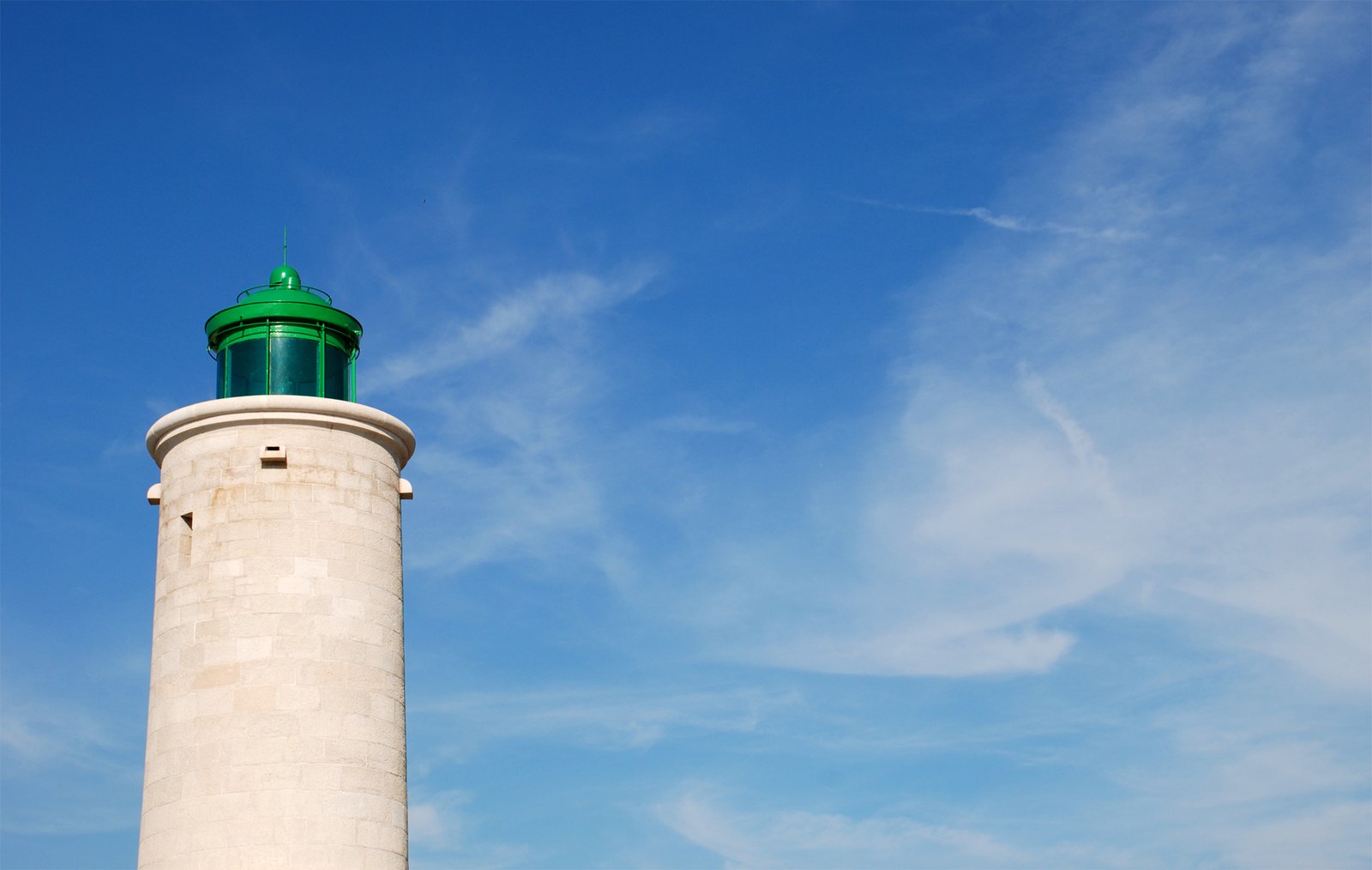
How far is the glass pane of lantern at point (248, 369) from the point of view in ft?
72.2

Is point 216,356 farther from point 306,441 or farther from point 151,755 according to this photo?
point 151,755

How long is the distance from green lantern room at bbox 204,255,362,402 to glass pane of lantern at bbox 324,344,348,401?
0.04ft

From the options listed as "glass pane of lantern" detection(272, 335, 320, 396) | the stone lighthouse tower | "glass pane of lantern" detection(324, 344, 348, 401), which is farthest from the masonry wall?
"glass pane of lantern" detection(324, 344, 348, 401)

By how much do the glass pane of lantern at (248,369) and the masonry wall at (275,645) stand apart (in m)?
0.68

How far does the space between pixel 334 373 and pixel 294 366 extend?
25.0 inches

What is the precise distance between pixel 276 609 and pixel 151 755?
2.36 meters

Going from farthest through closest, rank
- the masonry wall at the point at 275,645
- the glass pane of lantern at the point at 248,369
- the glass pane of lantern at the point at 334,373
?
the glass pane of lantern at the point at 334,373 → the glass pane of lantern at the point at 248,369 → the masonry wall at the point at 275,645

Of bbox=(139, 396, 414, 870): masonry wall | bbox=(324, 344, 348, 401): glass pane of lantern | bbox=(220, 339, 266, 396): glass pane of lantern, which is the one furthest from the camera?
bbox=(324, 344, 348, 401): glass pane of lantern

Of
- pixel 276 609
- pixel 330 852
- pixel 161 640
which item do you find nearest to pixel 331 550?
pixel 276 609

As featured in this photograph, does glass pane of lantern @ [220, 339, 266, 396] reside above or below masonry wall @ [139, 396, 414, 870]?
above

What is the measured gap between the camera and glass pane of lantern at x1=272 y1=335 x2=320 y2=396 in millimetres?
22047

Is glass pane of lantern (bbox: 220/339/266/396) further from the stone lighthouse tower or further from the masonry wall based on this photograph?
the masonry wall

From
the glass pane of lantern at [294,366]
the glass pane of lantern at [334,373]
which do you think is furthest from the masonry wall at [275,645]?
the glass pane of lantern at [334,373]

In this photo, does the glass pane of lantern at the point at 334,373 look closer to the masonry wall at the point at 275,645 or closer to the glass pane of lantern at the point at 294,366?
the glass pane of lantern at the point at 294,366
